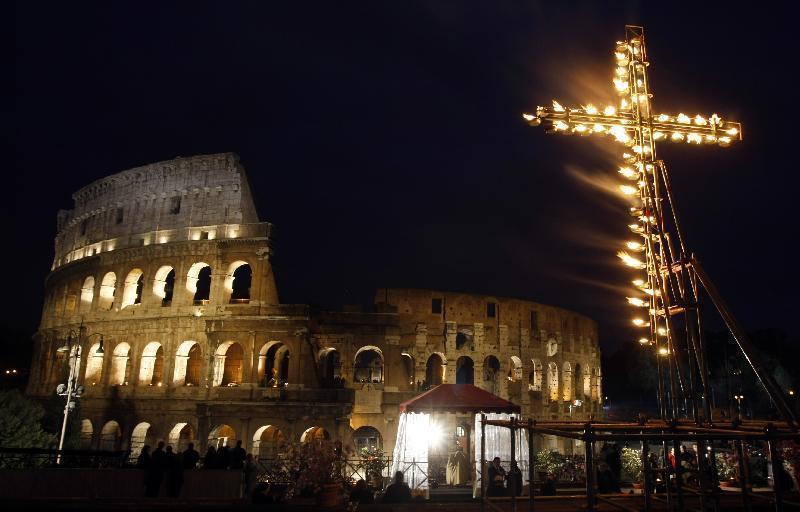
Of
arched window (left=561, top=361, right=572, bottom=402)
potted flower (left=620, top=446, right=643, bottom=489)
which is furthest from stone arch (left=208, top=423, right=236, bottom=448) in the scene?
arched window (left=561, top=361, right=572, bottom=402)

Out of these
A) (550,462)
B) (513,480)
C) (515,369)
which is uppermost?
(515,369)

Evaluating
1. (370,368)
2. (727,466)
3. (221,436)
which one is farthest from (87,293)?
(727,466)

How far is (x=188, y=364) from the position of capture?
30.2 meters

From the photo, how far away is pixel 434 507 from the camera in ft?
26.5

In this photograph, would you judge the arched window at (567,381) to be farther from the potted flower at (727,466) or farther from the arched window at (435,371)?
the potted flower at (727,466)

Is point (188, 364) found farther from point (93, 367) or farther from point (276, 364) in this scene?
point (93, 367)

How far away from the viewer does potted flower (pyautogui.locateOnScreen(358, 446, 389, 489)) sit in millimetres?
17123

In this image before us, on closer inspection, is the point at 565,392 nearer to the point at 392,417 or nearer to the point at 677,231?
the point at 392,417

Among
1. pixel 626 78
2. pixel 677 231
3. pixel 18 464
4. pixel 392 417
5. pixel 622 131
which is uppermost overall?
pixel 626 78

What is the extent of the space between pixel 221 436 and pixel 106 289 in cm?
1144

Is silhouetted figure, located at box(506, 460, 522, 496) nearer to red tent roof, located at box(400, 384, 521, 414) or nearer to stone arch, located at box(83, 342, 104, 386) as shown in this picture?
red tent roof, located at box(400, 384, 521, 414)

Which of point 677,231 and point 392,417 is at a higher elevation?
point 677,231

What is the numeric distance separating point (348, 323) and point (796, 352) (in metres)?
60.3

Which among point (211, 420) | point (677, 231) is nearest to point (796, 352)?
point (211, 420)
